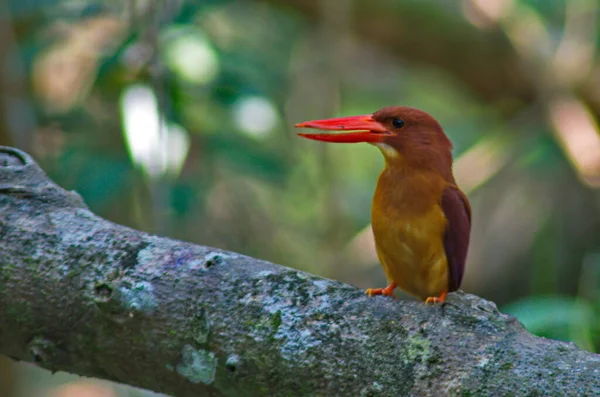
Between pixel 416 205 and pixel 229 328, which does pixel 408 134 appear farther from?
pixel 229 328

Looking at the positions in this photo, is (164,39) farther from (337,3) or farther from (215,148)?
(337,3)

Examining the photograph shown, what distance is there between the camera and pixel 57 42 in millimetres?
3861

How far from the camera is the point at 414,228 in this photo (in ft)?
7.71

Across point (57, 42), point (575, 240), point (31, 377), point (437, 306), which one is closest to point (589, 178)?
point (575, 240)

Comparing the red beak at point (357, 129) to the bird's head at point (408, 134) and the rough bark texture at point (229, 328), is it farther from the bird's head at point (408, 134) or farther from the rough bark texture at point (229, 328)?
the rough bark texture at point (229, 328)

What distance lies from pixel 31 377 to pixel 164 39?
3599mm

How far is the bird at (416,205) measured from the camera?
2352 mm

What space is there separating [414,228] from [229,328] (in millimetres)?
941

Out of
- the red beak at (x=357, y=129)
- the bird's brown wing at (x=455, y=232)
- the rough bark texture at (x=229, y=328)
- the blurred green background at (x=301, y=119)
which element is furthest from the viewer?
the blurred green background at (x=301, y=119)

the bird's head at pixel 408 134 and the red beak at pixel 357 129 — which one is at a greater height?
the bird's head at pixel 408 134

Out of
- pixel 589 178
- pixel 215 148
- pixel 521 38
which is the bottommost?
pixel 215 148

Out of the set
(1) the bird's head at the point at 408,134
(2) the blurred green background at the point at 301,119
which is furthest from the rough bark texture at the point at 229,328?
(2) the blurred green background at the point at 301,119

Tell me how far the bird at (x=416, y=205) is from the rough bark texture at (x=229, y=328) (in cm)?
74

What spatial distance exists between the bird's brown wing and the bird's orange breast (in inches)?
0.6
